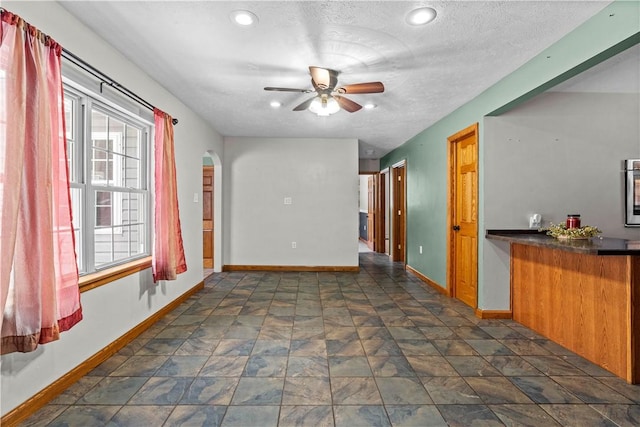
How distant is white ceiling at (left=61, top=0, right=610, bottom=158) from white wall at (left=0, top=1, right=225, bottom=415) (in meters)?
Answer: 0.12

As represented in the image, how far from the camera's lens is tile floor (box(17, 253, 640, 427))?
180 cm

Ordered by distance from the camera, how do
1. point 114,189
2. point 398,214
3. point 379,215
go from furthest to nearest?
point 379,215
point 398,214
point 114,189

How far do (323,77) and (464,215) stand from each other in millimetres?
2482

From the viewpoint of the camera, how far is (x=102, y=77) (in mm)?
2396

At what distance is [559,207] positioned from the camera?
3.36 metres

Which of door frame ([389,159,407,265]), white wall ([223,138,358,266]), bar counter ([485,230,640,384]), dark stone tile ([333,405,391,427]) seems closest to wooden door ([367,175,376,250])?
door frame ([389,159,407,265])

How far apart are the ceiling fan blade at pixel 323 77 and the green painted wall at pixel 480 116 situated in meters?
1.63

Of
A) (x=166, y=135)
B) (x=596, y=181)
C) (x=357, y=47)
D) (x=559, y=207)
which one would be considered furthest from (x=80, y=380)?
(x=596, y=181)

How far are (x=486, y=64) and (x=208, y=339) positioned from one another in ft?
11.1

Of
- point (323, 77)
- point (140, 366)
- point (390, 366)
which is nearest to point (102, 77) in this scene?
point (323, 77)

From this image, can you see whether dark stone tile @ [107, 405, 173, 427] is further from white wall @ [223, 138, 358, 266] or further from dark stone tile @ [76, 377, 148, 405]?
white wall @ [223, 138, 358, 266]

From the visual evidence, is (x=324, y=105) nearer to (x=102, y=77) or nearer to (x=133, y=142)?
(x=102, y=77)

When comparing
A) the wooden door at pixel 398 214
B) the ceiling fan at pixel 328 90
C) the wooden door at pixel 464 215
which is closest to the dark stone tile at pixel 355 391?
the wooden door at pixel 464 215

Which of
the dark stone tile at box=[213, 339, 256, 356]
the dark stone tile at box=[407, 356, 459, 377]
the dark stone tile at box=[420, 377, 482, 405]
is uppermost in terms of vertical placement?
the dark stone tile at box=[213, 339, 256, 356]
